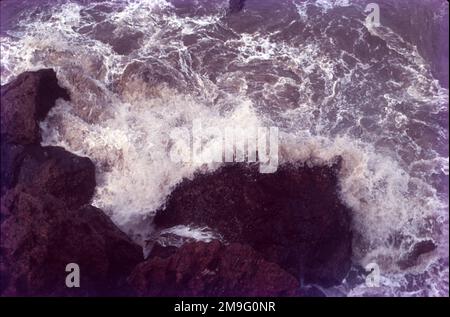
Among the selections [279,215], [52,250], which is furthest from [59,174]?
[279,215]

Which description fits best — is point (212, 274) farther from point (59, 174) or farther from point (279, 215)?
point (59, 174)

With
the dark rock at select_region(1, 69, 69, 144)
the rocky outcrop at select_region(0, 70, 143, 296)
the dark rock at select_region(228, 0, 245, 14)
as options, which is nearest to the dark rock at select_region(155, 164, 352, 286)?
the rocky outcrop at select_region(0, 70, 143, 296)

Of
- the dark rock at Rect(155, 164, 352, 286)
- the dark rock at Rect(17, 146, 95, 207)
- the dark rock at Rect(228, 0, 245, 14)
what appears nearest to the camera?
the dark rock at Rect(155, 164, 352, 286)

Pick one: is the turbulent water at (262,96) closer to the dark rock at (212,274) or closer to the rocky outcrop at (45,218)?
the rocky outcrop at (45,218)

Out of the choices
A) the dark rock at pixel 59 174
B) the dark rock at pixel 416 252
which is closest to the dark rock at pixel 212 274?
the dark rock at pixel 59 174

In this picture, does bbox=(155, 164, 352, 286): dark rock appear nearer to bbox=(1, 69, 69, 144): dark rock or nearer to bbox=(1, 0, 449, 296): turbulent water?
bbox=(1, 0, 449, 296): turbulent water

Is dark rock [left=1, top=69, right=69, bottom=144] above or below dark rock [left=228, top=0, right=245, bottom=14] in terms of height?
below
